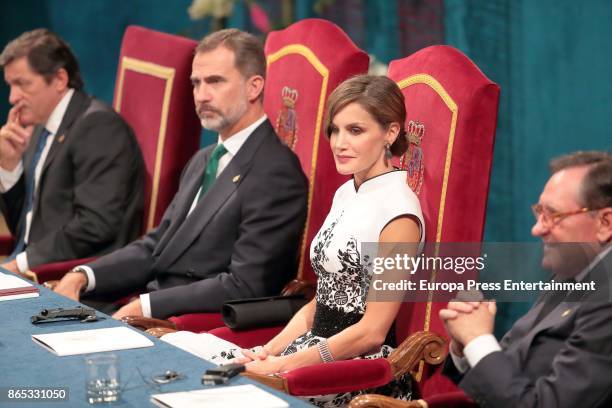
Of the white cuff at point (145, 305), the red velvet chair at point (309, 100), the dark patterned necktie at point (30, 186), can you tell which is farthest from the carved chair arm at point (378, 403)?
the dark patterned necktie at point (30, 186)

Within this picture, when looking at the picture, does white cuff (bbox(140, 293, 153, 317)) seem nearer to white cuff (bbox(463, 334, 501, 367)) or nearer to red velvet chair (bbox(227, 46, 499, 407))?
red velvet chair (bbox(227, 46, 499, 407))

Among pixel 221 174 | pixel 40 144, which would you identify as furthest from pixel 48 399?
pixel 40 144

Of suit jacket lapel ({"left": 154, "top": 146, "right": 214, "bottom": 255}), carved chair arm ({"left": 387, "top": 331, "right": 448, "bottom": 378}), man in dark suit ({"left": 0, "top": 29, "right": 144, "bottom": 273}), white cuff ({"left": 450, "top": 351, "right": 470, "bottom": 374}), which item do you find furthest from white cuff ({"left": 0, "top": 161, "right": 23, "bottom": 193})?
white cuff ({"left": 450, "top": 351, "right": 470, "bottom": 374})

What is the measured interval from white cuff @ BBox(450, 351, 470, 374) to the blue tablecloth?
511 millimetres

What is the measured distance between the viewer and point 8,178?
183 inches

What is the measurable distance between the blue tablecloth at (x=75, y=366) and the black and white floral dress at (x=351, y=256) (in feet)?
1.67

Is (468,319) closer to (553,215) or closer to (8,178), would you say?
(553,215)

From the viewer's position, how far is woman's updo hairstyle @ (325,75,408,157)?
9.98ft

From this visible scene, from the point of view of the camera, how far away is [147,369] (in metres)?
2.43

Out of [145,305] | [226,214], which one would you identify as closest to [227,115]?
[226,214]

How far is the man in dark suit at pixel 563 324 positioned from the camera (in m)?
2.21

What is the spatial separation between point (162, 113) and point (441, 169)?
1.66 meters

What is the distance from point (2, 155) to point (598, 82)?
2.52m

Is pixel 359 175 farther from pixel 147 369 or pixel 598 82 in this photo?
pixel 598 82
